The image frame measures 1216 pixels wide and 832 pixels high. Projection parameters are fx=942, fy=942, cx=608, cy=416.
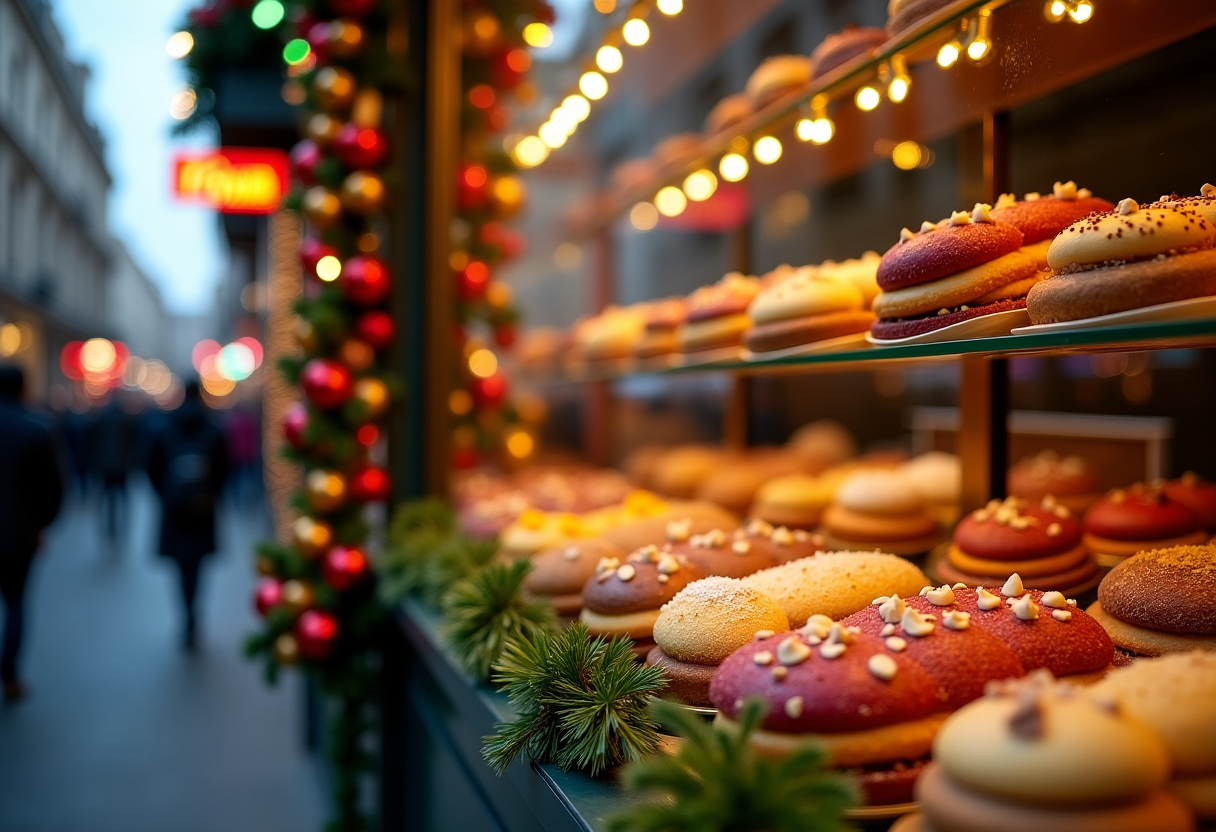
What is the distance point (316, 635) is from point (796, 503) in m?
1.62

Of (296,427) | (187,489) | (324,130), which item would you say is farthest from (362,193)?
(187,489)

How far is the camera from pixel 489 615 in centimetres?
193

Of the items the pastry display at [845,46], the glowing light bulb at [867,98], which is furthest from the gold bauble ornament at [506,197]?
the glowing light bulb at [867,98]

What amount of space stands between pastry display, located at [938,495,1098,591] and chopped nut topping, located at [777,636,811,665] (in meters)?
0.73

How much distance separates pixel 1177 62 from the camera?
181 centimetres

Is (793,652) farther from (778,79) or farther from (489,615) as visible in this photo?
(778,79)

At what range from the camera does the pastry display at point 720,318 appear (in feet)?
8.57

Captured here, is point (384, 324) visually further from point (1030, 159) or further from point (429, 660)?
point (1030, 159)

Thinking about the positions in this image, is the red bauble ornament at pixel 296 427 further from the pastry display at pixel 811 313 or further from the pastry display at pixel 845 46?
the pastry display at pixel 845 46

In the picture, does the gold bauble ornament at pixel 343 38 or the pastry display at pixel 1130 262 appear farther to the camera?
the gold bauble ornament at pixel 343 38

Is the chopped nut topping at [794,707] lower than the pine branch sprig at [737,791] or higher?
higher

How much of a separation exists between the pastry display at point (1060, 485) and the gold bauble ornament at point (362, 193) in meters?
2.20

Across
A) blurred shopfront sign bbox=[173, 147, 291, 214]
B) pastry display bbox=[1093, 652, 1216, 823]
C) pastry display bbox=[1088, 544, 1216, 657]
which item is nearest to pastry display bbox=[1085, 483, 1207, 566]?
pastry display bbox=[1088, 544, 1216, 657]

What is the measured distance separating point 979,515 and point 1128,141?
874mm
